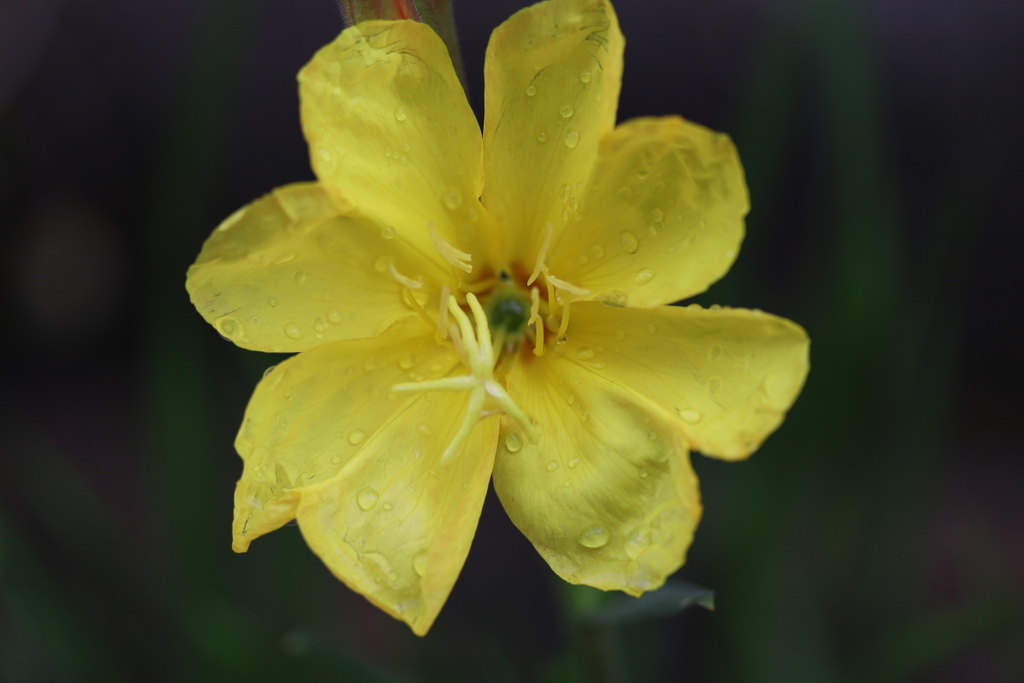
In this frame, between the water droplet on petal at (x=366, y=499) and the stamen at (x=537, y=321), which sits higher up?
the stamen at (x=537, y=321)

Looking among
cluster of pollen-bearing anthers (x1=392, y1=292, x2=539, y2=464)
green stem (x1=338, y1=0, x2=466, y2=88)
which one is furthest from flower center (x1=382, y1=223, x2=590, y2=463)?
green stem (x1=338, y1=0, x2=466, y2=88)

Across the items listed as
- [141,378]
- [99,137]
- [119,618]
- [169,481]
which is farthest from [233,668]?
[99,137]

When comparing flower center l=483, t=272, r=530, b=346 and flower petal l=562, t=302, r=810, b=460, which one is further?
flower center l=483, t=272, r=530, b=346

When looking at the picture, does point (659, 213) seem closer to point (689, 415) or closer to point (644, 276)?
point (644, 276)

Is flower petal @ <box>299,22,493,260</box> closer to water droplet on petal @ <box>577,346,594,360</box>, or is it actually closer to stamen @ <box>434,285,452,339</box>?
stamen @ <box>434,285,452,339</box>

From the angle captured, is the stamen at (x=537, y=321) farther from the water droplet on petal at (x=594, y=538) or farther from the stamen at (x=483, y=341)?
the water droplet on petal at (x=594, y=538)

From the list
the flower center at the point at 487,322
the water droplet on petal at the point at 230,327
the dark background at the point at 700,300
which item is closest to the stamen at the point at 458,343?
the flower center at the point at 487,322
